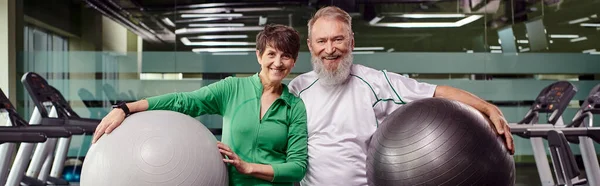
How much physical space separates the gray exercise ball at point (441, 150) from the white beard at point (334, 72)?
0.33m

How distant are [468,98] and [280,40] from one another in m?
0.71

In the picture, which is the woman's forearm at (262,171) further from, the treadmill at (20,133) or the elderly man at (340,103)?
the treadmill at (20,133)

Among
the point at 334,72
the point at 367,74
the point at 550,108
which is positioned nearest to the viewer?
the point at 334,72

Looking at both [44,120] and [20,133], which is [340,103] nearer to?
[20,133]

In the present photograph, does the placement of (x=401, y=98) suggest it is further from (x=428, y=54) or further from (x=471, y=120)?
(x=428, y=54)

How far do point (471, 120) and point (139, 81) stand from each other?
204 inches

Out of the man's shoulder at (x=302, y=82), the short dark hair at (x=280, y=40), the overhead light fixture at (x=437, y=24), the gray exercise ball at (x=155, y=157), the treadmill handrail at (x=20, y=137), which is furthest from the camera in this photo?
the overhead light fixture at (x=437, y=24)

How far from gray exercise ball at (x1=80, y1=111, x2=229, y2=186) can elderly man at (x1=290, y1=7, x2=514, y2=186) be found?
0.43 m

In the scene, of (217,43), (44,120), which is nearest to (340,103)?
(44,120)

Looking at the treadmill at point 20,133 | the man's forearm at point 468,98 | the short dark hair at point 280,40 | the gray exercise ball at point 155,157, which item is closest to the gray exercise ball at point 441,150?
the man's forearm at point 468,98

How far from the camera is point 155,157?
1998 mm

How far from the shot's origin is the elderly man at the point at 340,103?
240 centimetres

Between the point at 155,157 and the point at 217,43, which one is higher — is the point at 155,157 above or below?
below

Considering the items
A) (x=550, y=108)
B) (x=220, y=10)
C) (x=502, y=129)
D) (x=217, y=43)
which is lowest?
(x=550, y=108)
